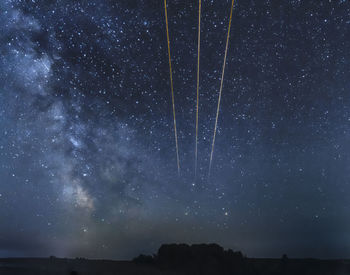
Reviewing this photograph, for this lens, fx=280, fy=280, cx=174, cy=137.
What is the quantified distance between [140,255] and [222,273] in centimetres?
803

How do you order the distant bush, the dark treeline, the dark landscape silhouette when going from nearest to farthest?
1. the dark landscape silhouette
2. the distant bush
3. the dark treeline

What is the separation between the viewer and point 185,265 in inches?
1021

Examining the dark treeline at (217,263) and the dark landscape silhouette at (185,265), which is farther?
the dark treeline at (217,263)

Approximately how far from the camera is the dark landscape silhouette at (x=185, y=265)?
58.9 feet

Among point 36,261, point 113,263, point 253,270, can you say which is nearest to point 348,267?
point 253,270

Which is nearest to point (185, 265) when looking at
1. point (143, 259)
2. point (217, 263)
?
point (217, 263)

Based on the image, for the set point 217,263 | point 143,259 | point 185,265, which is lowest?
point 185,265

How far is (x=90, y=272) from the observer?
17859 mm

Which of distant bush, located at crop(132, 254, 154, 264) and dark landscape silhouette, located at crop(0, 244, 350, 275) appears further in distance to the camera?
distant bush, located at crop(132, 254, 154, 264)

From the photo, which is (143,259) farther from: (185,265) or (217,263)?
(217,263)

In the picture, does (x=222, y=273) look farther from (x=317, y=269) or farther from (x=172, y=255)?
(x=317, y=269)

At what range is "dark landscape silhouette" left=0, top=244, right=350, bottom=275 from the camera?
58.9 ft

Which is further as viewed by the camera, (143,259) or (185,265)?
(185,265)

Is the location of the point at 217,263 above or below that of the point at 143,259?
below
